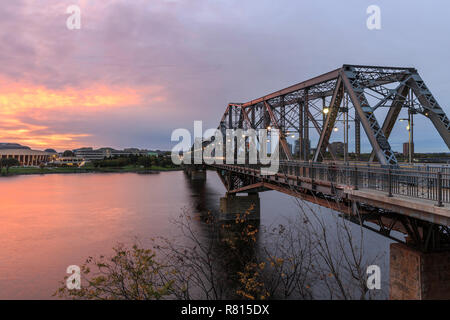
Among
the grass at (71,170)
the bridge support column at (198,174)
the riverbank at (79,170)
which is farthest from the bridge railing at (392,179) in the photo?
the grass at (71,170)

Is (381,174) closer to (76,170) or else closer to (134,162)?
(76,170)

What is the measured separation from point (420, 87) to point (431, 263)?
362 inches

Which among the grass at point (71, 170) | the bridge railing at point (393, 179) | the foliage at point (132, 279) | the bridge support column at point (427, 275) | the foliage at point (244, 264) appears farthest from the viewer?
the grass at point (71, 170)

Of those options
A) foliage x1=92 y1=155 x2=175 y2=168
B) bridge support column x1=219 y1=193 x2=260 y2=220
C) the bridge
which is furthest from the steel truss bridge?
foliage x1=92 y1=155 x2=175 y2=168

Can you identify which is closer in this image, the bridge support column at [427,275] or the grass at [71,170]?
the bridge support column at [427,275]

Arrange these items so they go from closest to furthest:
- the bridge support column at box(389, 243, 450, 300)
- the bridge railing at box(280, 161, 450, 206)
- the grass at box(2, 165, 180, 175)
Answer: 1. the bridge railing at box(280, 161, 450, 206)
2. the bridge support column at box(389, 243, 450, 300)
3. the grass at box(2, 165, 180, 175)

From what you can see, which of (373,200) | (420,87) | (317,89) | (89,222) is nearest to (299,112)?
(317,89)

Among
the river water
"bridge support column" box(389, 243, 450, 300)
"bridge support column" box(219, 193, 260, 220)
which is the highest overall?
"bridge support column" box(389, 243, 450, 300)

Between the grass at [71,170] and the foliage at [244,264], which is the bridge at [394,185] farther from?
the grass at [71,170]

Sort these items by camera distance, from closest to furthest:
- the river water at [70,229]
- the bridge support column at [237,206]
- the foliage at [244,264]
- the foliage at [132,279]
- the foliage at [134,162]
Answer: the foliage at [132,279], the foliage at [244,264], the river water at [70,229], the bridge support column at [237,206], the foliage at [134,162]

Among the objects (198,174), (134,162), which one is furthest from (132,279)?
(134,162)

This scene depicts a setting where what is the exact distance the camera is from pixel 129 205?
4625 cm

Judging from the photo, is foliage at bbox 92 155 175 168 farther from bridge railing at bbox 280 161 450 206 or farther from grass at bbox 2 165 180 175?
bridge railing at bbox 280 161 450 206
